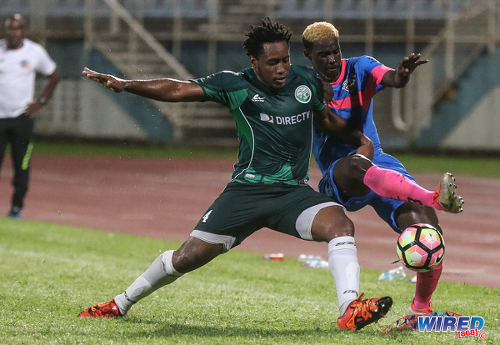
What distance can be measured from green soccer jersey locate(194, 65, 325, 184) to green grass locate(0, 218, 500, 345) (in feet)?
3.72

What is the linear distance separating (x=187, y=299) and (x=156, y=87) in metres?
2.41

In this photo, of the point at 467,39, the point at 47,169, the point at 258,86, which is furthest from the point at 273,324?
the point at 467,39

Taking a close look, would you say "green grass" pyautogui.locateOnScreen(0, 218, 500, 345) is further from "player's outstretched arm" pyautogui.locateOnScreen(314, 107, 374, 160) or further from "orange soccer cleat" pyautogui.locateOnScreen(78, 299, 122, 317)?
"player's outstretched arm" pyautogui.locateOnScreen(314, 107, 374, 160)

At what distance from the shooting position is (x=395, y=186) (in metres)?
6.57

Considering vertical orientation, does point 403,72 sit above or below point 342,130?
above

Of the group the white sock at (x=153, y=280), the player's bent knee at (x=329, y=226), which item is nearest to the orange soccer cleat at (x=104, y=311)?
the white sock at (x=153, y=280)

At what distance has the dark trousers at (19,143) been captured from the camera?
45.5 feet

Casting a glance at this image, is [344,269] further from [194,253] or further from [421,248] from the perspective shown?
[194,253]

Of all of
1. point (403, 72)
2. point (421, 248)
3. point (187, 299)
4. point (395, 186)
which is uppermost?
point (403, 72)

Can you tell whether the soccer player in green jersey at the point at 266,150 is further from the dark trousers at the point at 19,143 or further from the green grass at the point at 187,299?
the dark trousers at the point at 19,143

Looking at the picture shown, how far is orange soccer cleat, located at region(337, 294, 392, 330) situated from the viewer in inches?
235

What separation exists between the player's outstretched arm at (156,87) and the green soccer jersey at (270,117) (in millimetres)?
A: 87

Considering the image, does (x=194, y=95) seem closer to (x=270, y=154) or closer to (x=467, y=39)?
(x=270, y=154)

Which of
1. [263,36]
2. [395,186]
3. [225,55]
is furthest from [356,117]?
[225,55]
